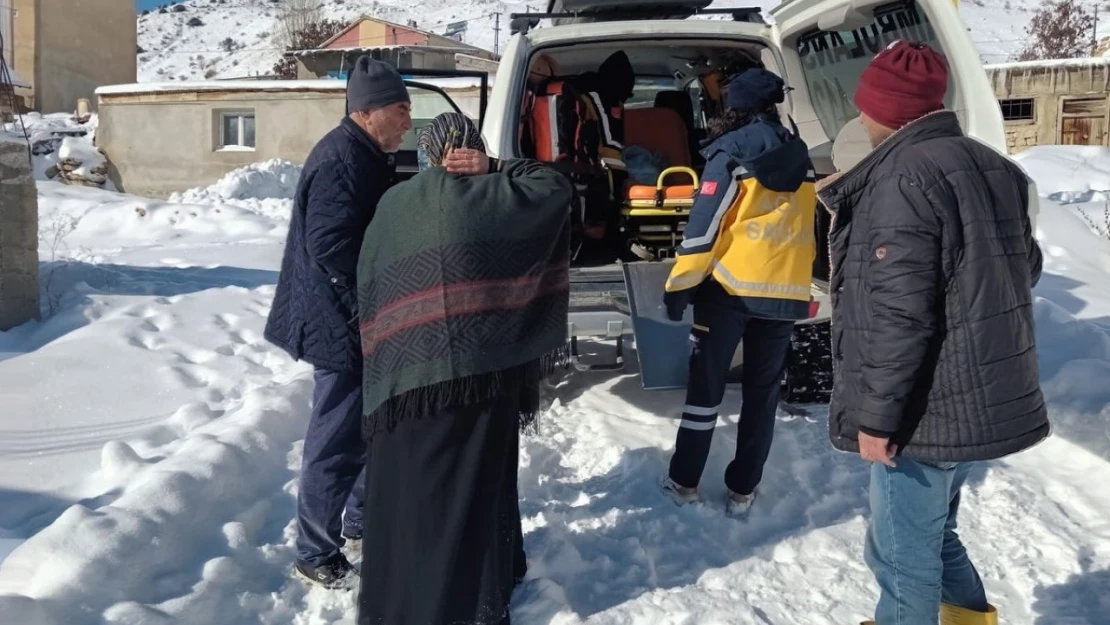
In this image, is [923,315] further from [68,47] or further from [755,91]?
[68,47]

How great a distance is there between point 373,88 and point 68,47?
27616 mm

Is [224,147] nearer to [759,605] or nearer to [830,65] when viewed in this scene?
[830,65]

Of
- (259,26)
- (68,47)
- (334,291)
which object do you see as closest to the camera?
(334,291)

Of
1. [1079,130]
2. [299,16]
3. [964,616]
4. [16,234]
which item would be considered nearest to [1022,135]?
[1079,130]

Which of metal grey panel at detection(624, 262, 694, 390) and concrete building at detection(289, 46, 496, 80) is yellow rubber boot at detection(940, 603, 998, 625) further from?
concrete building at detection(289, 46, 496, 80)

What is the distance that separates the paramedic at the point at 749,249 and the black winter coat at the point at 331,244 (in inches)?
47.0

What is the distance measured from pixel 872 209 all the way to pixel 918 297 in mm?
261

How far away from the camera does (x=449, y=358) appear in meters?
2.46

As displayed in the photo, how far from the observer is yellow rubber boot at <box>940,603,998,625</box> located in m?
2.46

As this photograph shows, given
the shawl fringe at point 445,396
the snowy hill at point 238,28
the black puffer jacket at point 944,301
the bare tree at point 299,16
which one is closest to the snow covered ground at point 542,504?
the shawl fringe at point 445,396

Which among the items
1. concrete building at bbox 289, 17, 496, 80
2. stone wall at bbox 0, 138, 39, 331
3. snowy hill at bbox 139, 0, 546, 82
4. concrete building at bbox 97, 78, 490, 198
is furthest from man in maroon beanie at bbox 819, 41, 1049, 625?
snowy hill at bbox 139, 0, 546, 82

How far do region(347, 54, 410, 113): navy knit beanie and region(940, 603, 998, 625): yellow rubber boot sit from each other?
2296 millimetres

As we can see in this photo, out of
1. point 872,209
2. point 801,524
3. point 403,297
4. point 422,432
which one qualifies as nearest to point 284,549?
point 422,432

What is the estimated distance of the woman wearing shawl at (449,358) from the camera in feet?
8.02
